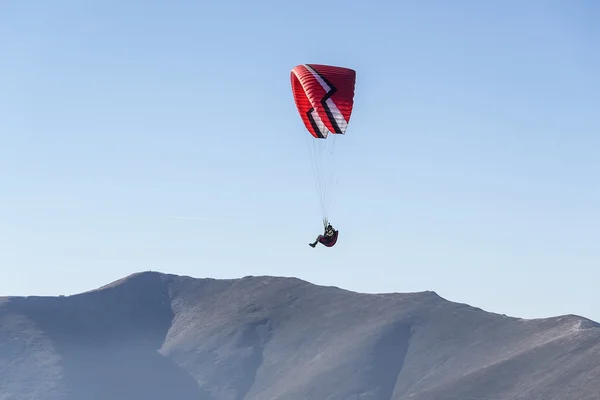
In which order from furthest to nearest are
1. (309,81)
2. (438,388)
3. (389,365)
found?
(389,365) → (438,388) → (309,81)

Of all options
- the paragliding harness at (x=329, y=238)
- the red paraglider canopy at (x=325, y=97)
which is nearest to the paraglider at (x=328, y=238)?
the paragliding harness at (x=329, y=238)

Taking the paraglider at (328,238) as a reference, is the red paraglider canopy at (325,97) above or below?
above

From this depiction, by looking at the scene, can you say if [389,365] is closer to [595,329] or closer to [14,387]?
[595,329]

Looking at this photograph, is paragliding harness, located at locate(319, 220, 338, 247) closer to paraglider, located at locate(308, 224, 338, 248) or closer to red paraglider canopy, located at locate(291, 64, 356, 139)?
paraglider, located at locate(308, 224, 338, 248)

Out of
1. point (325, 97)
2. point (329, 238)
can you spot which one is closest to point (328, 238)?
point (329, 238)

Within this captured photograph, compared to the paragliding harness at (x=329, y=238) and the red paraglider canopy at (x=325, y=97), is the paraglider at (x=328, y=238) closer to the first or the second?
the paragliding harness at (x=329, y=238)

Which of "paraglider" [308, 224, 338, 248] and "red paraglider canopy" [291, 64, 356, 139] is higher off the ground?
"red paraglider canopy" [291, 64, 356, 139]

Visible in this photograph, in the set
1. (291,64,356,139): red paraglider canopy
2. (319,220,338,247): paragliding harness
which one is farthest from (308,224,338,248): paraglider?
(291,64,356,139): red paraglider canopy

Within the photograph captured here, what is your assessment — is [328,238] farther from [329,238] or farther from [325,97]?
[325,97]

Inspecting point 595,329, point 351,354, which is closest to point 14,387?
point 351,354

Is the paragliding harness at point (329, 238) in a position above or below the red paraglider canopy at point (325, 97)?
below

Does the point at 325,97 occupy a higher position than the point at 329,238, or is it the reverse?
the point at 325,97
